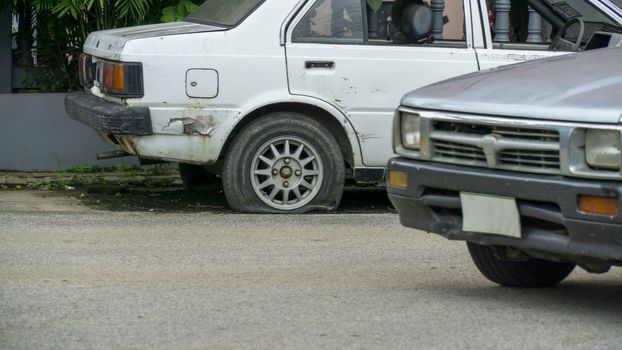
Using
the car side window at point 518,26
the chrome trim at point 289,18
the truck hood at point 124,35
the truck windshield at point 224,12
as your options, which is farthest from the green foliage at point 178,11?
the car side window at point 518,26

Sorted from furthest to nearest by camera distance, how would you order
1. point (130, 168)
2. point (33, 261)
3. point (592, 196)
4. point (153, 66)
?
point (130, 168) → point (153, 66) → point (33, 261) → point (592, 196)

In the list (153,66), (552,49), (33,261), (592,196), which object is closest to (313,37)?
(153,66)

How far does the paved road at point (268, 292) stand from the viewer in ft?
18.0

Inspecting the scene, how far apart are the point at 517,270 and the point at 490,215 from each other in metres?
0.87

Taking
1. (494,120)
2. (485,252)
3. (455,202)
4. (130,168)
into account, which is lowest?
(130,168)

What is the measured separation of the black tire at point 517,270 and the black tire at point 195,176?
156 inches

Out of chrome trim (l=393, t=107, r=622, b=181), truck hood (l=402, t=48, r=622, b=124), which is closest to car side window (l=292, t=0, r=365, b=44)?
truck hood (l=402, t=48, r=622, b=124)

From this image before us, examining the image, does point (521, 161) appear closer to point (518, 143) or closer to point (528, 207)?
point (518, 143)

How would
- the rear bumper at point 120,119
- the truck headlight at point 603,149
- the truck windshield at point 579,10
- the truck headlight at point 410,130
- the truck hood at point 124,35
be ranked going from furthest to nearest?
the truck windshield at point 579,10 → the truck hood at point 124,35 → the rear bumper at point 120,119 → the truck headlight at point 410,130 → the truck headlight at point 603,149

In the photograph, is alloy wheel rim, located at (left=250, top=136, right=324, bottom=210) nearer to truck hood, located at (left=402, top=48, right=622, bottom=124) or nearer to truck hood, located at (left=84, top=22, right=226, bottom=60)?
truck hood, located at (left=84, top=22, right=226, bottom=60)

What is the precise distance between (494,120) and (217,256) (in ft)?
7.59

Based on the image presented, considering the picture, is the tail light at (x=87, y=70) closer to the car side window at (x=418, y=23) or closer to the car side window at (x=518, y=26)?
the car side window at (x=418, y=23)

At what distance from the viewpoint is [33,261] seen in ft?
23.8

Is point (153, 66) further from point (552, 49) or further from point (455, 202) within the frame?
point (455, 202)
